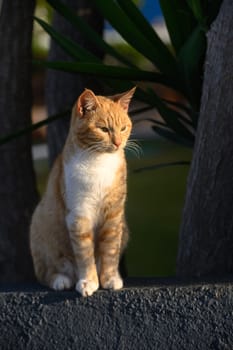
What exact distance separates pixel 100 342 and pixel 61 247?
347 millimetres

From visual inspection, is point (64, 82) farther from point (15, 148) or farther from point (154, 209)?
point (154, 209)

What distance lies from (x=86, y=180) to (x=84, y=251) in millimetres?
237

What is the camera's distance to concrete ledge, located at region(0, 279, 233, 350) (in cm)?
291

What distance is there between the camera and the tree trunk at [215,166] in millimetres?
3186

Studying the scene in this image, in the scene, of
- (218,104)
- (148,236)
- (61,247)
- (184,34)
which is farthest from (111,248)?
(148,236)

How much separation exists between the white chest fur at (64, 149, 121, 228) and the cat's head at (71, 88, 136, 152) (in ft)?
0.13

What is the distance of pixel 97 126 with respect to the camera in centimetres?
280

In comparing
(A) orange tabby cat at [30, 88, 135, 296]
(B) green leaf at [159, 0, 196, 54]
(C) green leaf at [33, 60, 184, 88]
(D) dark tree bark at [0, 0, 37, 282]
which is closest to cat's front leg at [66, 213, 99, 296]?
(A) orange tabby cat at [30, 88, 135, 296]

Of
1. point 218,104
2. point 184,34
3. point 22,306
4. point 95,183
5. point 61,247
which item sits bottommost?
point 22,306

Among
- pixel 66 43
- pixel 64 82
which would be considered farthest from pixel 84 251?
pixel 64 82

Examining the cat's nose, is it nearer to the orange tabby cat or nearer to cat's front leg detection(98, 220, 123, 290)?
the orange tabby cat

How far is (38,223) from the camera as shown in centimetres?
308

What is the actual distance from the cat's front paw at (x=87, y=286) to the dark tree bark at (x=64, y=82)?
1663 mm

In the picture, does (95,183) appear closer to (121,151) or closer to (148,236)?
(121,151)
